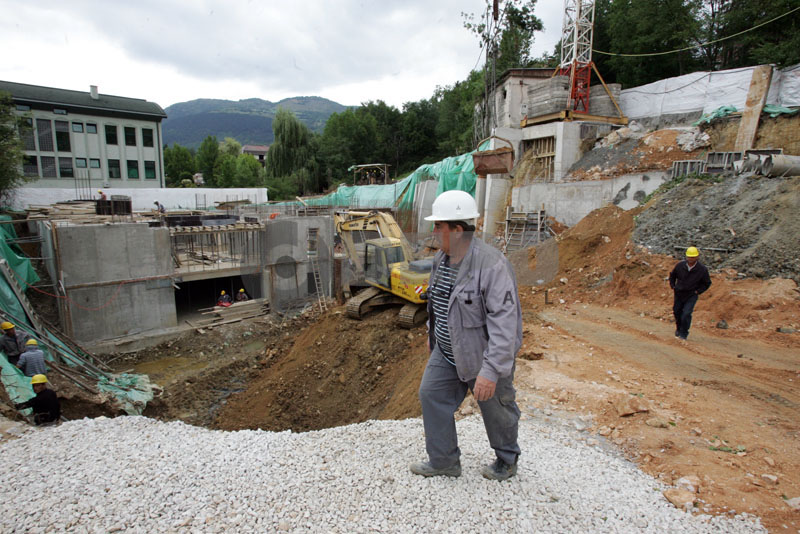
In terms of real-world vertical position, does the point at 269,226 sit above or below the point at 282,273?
above

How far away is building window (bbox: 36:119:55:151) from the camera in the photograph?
97.6ft

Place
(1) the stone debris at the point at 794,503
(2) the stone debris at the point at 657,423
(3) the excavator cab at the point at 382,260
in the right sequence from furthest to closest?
(3) the excavator cab at the point at 382,260 < (2) the stone debris at the point at 657,423 < (1) the stone debris at the point at 794,503

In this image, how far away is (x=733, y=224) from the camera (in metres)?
Result: 9.12

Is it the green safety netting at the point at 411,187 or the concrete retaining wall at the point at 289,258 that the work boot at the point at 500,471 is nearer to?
the concrete retaining wall at the point at 289,258

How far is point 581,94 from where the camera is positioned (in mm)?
18250

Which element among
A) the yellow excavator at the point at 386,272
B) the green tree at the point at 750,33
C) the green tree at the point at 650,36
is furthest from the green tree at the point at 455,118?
the yellow excavator at the point at 386,272

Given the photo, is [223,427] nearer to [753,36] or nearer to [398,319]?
[398,319]

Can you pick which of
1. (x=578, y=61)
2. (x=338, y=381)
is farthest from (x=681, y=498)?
(x=578, y=61)

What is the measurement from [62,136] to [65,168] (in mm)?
2271

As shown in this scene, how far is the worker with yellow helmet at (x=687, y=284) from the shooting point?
20.1ft

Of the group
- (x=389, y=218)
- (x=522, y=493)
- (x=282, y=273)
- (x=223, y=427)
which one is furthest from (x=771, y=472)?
(x=282, y=273)

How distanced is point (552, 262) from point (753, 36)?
14.6m

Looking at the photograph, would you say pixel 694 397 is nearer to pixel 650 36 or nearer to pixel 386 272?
pixel 386 272

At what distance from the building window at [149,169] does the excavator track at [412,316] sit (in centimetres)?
3394
